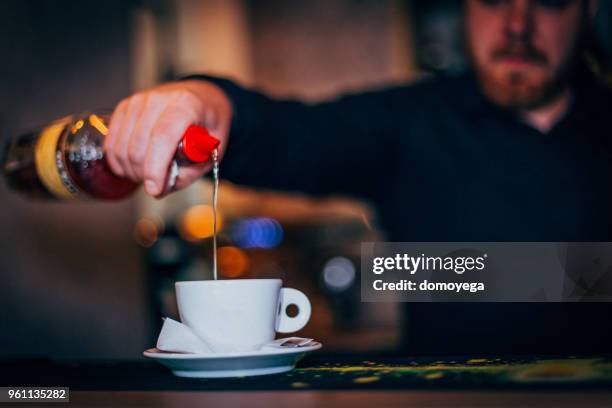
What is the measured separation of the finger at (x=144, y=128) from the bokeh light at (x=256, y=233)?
187 cm

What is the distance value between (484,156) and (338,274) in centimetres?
130

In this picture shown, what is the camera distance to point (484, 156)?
132cm

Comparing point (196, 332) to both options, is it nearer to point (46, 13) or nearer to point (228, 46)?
point (46, 13)

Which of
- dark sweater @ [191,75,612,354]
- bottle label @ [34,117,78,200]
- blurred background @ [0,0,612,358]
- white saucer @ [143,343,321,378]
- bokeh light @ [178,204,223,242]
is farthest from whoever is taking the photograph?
bokeh light @ [178,204,223,242]

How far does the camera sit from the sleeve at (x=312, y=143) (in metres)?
1.08

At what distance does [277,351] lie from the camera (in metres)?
0.64

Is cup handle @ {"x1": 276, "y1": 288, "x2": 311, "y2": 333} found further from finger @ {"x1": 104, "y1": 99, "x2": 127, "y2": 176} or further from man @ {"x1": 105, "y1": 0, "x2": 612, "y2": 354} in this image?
man @ {"x1": 105, "y1": 0, "x2": 612, "y2": 354}

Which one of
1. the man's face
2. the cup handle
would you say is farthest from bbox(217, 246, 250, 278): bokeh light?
the cup handle

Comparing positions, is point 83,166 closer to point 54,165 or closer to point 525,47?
point 54,165

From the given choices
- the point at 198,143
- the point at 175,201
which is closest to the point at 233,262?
the point at 175,201

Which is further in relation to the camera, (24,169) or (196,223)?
(196,223)

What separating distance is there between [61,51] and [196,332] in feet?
3.58

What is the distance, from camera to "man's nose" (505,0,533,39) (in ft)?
4.40

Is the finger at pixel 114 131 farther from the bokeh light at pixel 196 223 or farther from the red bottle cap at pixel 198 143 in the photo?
the bokeh light at pixel 196 223
